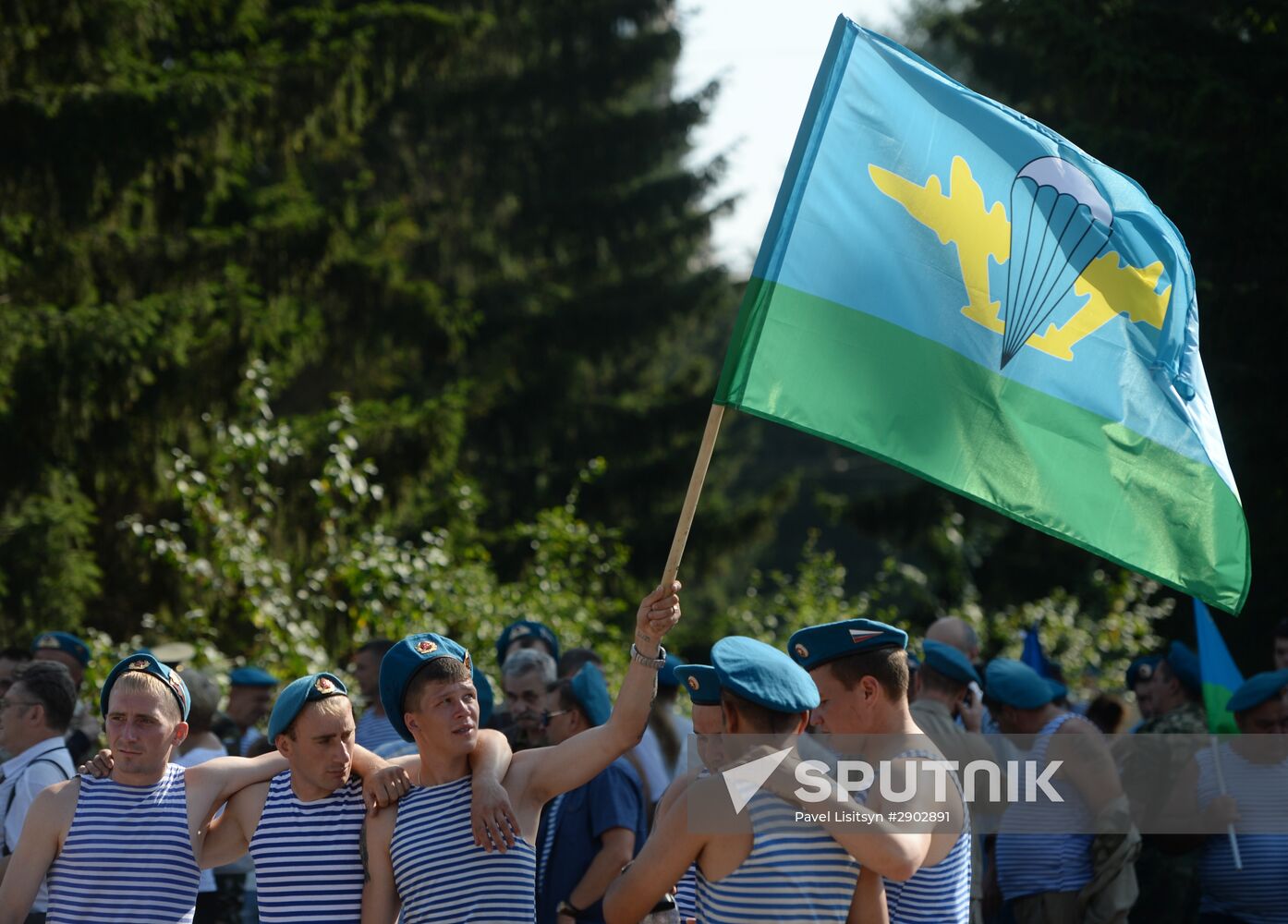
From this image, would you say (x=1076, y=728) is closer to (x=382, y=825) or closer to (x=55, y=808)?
(x=382, y=825)

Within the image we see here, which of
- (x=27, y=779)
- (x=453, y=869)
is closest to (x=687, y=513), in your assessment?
(x=453, y=869)

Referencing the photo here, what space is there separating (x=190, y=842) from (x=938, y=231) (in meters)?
2.97

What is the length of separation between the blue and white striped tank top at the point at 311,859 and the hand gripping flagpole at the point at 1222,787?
4.34 metres

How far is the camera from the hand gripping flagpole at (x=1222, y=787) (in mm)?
6684

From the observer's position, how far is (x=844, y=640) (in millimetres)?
3877

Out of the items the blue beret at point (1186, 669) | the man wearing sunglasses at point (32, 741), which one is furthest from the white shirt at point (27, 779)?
the blue beret at point (1186, 669)

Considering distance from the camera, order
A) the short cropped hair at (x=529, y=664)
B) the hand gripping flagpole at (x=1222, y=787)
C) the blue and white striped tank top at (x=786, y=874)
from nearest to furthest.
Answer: the blue and white striped tank top at (x=786, y=874) < the hand gripping flagpole at (x=1222, y=787) < the short cropped hair at (x=529, y=664)

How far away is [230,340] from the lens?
42.4 ft

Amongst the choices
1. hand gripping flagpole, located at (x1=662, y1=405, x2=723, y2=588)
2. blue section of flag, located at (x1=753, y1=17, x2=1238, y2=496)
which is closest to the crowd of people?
hand gripping flagpole, located at (x1=662, y1=405, x2=723, y2=588)

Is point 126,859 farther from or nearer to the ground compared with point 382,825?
nearer to the ground

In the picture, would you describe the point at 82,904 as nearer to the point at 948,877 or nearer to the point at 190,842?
the point at 190,842

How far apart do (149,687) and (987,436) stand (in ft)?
8.82

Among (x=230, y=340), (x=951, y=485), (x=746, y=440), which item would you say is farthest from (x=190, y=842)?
(x=746, y=440)

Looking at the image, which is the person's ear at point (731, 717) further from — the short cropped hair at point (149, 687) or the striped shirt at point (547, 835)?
the striped shirt at point (547, 835)
